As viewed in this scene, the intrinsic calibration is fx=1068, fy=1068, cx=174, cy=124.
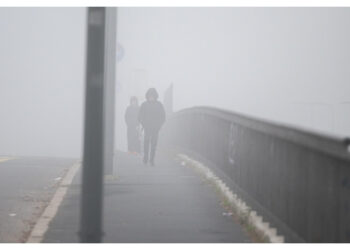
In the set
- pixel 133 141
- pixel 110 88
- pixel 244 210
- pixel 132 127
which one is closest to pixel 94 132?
pixel 244 210

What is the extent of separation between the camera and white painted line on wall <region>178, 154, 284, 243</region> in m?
8.49

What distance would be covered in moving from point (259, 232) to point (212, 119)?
6465mm

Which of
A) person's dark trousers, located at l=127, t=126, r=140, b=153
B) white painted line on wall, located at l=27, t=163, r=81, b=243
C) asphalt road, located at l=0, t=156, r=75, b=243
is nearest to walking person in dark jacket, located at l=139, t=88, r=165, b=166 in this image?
asphalt road, located at l=0, t=156, r=75, b=243

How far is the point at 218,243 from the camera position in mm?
8633

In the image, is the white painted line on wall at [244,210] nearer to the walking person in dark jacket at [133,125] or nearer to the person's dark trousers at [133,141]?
the walking person in dark jacket at [133,125]

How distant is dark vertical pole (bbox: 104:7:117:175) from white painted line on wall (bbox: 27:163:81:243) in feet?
1.98

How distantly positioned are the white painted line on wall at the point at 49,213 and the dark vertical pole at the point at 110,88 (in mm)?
604

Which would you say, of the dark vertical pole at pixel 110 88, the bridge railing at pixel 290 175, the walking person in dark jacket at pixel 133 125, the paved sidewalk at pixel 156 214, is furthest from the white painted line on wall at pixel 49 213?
the walking person in dark jacket at pixel 133 125

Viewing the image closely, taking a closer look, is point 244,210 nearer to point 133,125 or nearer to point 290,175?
point 290,175

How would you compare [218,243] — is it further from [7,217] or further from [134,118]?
[134,118]

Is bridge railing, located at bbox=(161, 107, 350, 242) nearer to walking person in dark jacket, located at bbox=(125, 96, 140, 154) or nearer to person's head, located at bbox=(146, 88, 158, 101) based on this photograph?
person's head, located at bbox=(146, 88, 158, 101)

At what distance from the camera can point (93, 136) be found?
5645 millimetres

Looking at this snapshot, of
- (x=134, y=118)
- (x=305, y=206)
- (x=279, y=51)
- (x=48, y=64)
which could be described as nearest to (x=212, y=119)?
(x=305, y=206)

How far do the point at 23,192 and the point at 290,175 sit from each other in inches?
237
